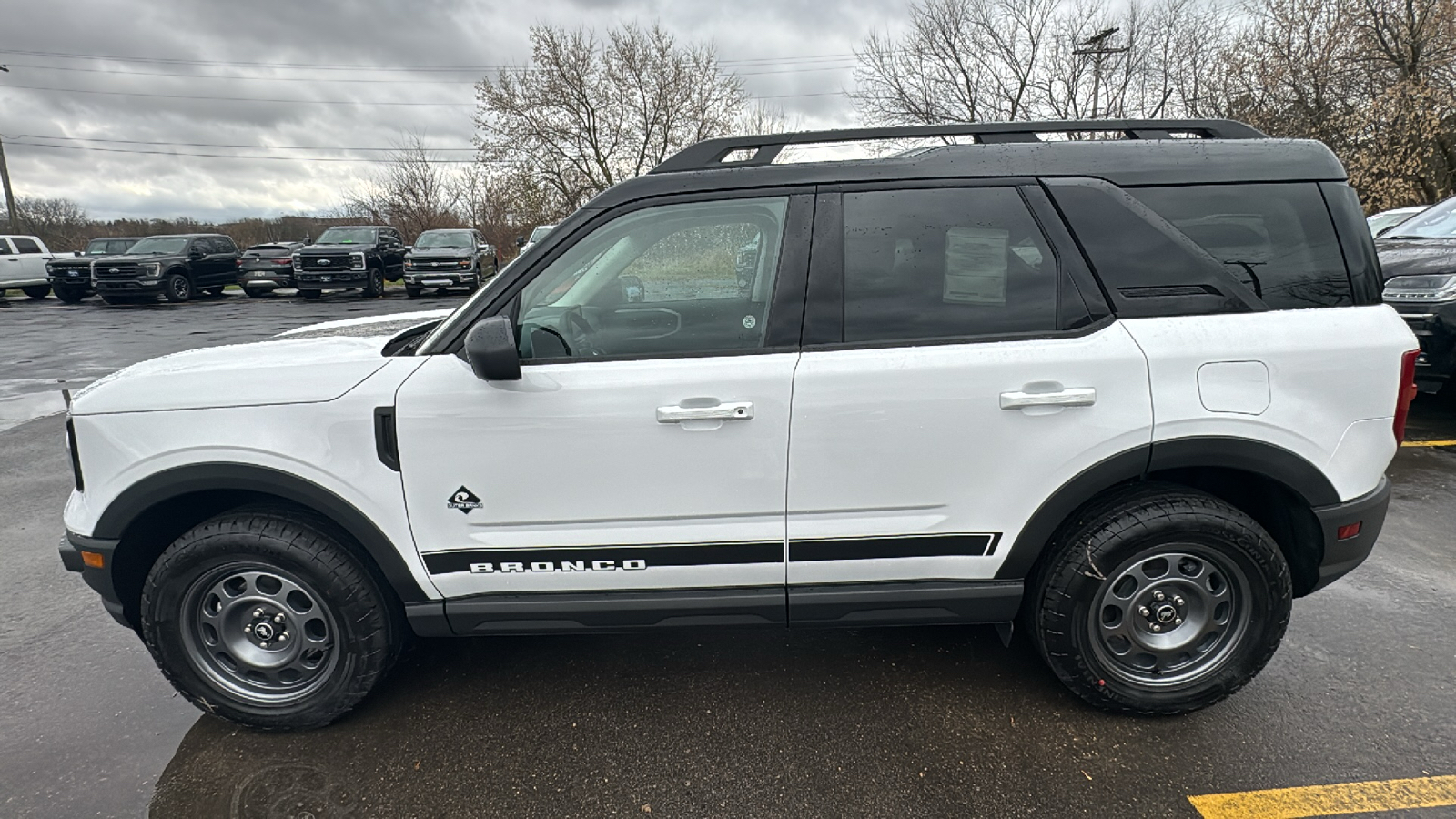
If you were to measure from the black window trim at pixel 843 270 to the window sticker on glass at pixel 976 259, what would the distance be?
0.13 m

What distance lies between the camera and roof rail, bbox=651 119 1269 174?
2.58m

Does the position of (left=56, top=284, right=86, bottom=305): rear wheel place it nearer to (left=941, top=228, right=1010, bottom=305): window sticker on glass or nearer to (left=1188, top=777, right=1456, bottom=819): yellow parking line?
(left=941, top=228, right=1010, bottom=305): window sticker on glass

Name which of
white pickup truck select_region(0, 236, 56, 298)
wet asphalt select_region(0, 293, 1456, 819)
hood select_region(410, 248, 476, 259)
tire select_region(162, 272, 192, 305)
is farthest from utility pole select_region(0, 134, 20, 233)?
wet asphalt select_region(0, 293, 1456, 819)

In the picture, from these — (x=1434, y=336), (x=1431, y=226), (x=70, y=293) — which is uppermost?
(x=1431, y=226)

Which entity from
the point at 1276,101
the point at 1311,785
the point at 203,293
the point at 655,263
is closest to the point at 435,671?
the point at 655,263

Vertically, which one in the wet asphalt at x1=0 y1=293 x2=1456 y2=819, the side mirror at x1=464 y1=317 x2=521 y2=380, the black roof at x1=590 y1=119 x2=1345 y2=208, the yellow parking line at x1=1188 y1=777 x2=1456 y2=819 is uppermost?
the black roof at x1=590 y1=119 x2=1345 y2=208

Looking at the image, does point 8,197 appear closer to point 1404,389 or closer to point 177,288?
point 177,288

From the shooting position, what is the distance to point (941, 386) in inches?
90.8

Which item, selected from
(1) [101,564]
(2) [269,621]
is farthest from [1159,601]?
(1) [101,564]

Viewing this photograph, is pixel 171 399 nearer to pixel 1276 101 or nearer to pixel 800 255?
pixel 800 255

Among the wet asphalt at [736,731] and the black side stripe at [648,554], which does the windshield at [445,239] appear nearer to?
the wet asphalt at [736,731]

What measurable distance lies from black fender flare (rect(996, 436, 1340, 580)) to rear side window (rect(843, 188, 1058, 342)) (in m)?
0.48

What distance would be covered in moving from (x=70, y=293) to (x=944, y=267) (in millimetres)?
26878

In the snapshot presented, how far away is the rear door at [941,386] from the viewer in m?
2.32
